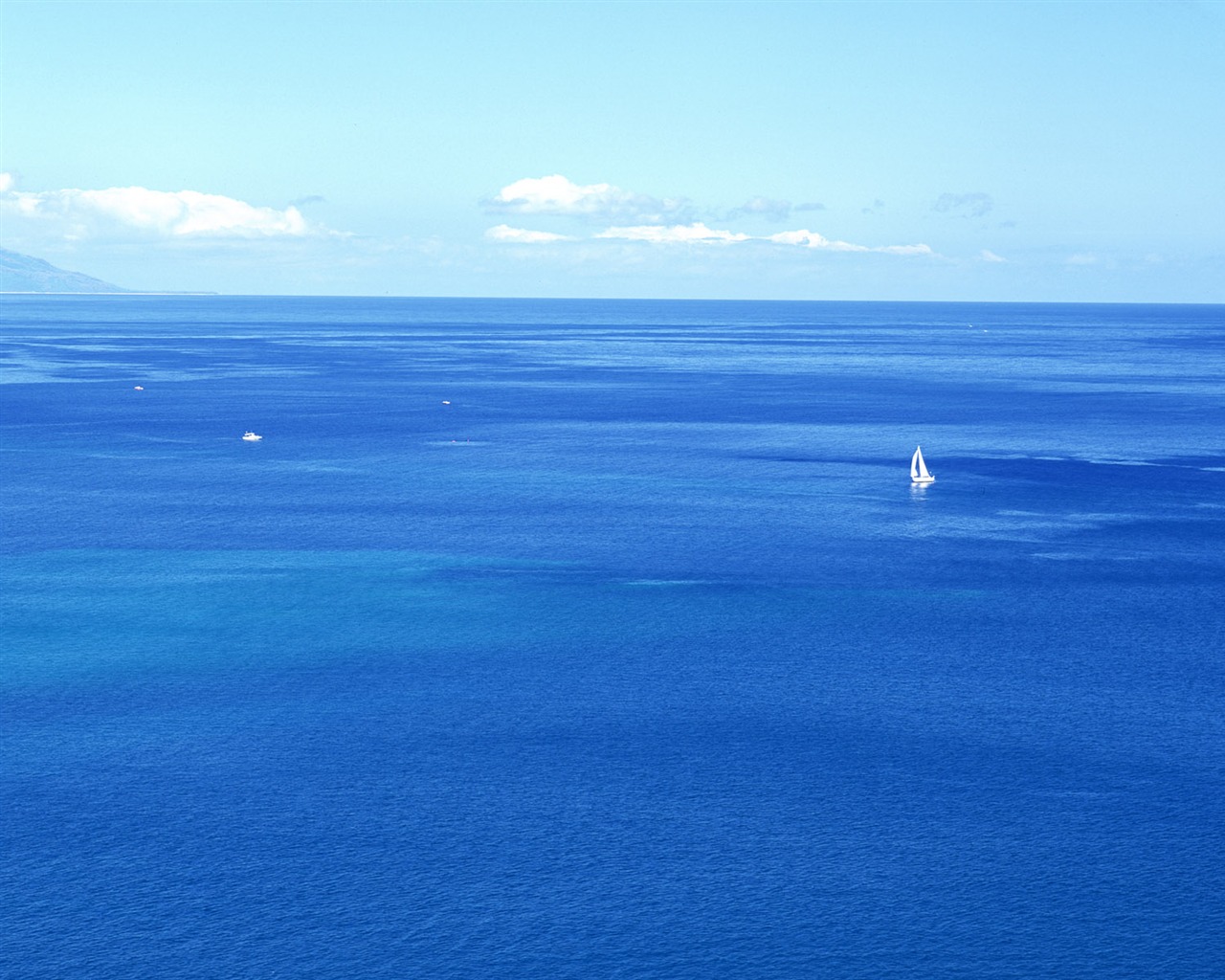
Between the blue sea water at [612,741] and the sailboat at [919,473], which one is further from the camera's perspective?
the sailboat at [919,473]

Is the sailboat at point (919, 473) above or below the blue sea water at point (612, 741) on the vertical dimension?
above

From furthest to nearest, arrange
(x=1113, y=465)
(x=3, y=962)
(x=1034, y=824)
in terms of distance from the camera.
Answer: (x=1113, y=465), (x=1034, y=824), (x=3, y=962)

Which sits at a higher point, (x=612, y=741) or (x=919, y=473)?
(x=919, y=473)

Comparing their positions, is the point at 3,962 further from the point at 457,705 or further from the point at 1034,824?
the point at 1034,824

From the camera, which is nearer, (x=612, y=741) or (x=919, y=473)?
(x=612, y=741)

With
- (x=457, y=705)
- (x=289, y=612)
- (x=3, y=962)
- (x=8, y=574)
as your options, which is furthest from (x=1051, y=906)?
(x=8, y=574)

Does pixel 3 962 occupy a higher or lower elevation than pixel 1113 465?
lower

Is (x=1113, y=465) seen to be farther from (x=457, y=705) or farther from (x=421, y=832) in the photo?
(x=421, y=832)

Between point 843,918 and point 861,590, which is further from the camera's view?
point 861,590

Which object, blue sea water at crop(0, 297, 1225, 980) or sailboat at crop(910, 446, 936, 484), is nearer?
blue sea water at crop(0, 297, 1225, 980)

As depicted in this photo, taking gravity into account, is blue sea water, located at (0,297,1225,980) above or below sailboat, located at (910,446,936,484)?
below

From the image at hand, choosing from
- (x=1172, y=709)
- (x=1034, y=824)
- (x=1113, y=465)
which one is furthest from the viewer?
(x=1113, y=465)
